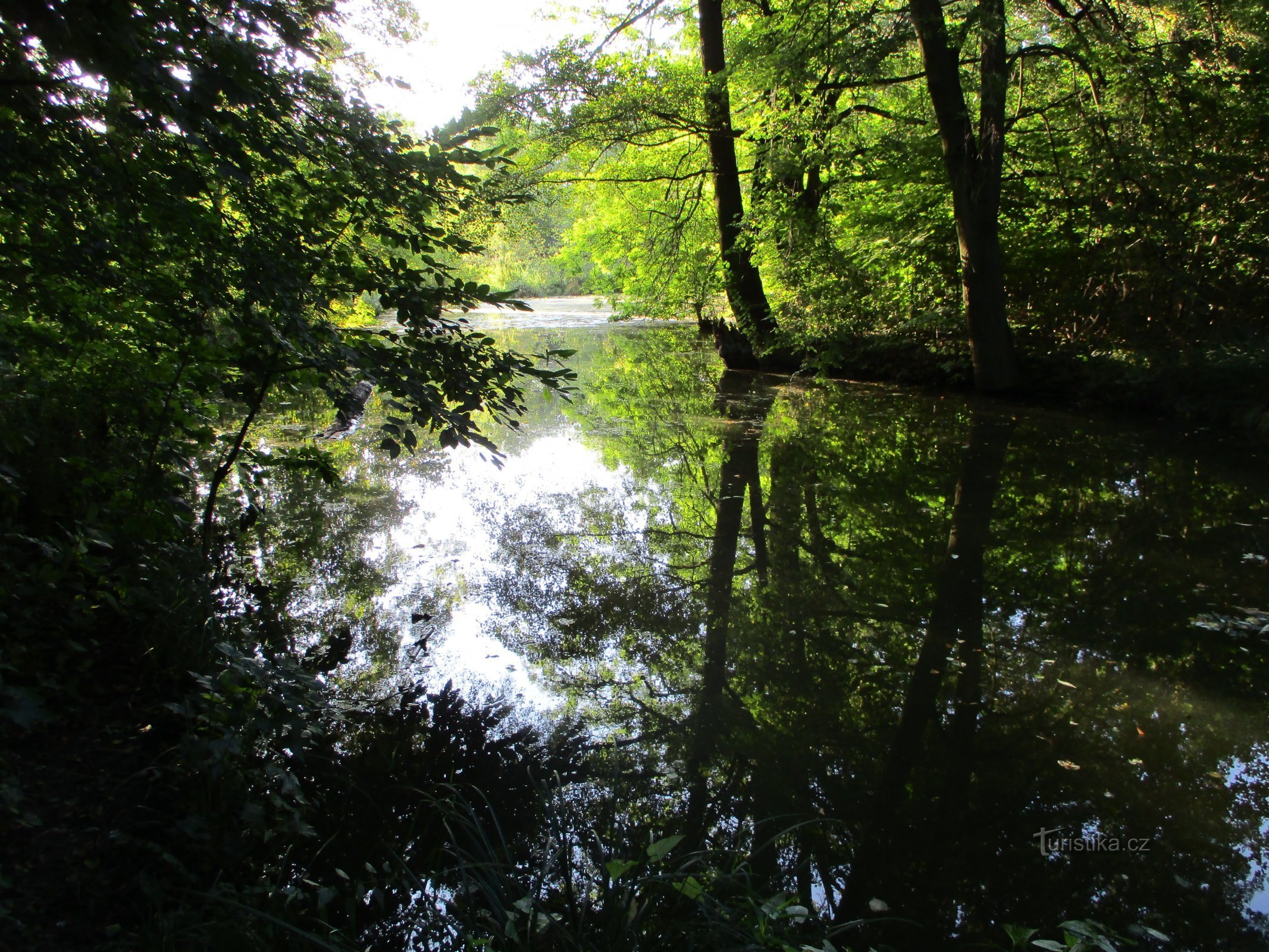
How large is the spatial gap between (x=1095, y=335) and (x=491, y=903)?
34.6 feet

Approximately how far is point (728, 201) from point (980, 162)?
5.06 m

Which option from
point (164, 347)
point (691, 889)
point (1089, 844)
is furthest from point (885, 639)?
point (164, 347)

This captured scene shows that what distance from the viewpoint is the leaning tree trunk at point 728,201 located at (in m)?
12.9

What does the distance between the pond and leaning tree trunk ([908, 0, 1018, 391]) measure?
2054mm

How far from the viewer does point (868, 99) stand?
13.3 metres

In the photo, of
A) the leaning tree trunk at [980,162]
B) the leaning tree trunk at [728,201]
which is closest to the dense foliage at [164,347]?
the leaning tree trunk at [980,162]

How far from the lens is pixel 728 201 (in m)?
13.7

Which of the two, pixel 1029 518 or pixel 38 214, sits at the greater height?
pixel 38 214

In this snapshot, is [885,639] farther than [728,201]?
No

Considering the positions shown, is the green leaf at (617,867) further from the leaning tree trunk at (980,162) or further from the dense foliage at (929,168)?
the leaning tree trunk at (980,162)

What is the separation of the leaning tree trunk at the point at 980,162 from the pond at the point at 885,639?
2.05 m

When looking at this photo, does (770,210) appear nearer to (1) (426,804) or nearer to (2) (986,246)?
(2) (986,246)

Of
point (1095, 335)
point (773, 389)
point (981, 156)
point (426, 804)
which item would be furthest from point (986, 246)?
point (426, 804)

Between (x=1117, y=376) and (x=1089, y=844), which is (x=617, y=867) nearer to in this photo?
(x=1089, y=844)
